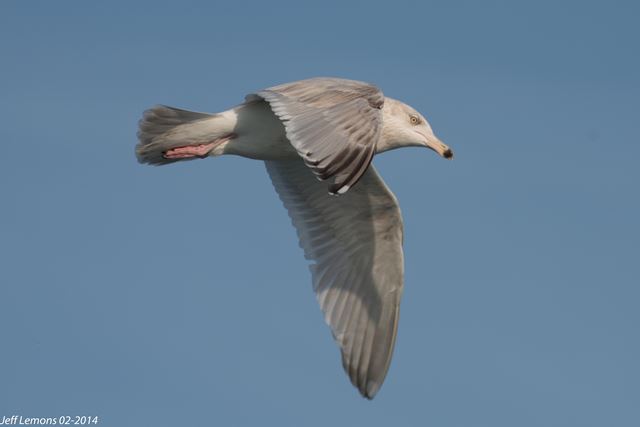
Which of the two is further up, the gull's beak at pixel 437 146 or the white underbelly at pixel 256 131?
the white underbelly at pixel 256 131

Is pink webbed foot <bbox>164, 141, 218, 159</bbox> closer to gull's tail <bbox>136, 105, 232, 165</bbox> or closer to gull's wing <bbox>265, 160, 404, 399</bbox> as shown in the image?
gull's tail <bbox>136, 105, 232, 165</bbox>

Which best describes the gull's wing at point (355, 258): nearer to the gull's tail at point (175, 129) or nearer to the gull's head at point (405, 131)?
the gull's head at point (405, 131)

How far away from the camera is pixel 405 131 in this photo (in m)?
11.1

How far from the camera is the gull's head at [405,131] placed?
11047 millimetres

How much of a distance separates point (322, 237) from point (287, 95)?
2.67 meters

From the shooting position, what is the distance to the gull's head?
11.0 metres

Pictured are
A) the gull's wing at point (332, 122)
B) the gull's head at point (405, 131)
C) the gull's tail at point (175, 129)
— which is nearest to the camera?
the gull's wing at point (332, 122)

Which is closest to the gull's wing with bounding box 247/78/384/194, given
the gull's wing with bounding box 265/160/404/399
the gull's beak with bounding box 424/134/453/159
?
the gull's beak with bounding box 424/134/453/159

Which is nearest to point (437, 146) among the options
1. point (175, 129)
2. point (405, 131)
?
point (405, 131)

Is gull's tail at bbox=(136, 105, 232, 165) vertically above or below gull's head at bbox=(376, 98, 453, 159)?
above

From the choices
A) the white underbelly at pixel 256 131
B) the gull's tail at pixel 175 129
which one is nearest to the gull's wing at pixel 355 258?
the white underbelly at pixel 256 131

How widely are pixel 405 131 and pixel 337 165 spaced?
2.43 meters

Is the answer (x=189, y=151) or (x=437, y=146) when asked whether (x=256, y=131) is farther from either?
(x=437, y=146)

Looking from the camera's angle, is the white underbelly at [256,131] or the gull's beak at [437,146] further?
the gull's beak at [437,146]
